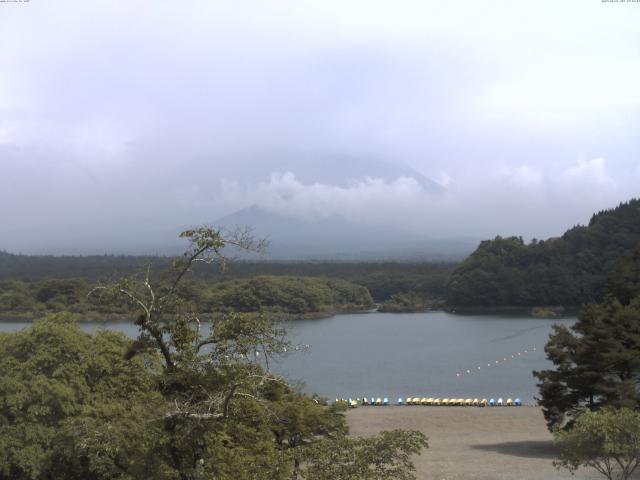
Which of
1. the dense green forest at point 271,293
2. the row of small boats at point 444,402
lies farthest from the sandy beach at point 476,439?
the dense green forest at point 271,293

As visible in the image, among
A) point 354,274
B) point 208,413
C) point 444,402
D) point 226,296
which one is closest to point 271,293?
point 226,296

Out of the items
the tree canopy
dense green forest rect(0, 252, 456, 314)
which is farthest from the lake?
the tree canopy

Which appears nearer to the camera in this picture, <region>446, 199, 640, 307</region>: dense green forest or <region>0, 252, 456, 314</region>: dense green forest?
<region>0, 252, 456, 314</region>: dense green forest

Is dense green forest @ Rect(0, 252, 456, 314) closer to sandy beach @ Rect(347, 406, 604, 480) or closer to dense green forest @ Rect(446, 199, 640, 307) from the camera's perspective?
dense green forest @ Rect(446, 199, 640, 307)

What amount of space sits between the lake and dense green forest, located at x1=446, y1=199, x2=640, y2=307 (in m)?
5.49

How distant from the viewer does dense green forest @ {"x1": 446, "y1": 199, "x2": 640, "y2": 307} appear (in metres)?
57.9

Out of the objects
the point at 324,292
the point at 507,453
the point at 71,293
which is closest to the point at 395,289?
the point at 324,292

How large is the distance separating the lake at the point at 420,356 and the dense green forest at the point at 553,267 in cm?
549

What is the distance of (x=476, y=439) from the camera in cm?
1708

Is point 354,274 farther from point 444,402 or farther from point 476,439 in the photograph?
point 476,439

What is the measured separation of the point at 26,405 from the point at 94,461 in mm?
4189

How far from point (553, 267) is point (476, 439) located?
45.3m

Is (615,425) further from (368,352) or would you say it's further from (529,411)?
(368,352)

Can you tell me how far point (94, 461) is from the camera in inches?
284
